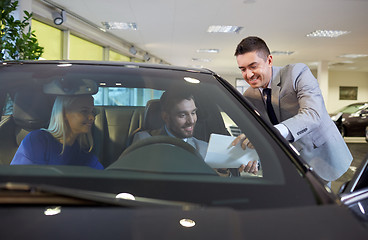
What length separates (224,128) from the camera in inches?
48.1

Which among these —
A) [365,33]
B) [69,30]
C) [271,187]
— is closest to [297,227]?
Result: [271,187]

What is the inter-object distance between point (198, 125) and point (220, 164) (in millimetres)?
183

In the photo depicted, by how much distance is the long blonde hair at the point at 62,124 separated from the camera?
1026mm

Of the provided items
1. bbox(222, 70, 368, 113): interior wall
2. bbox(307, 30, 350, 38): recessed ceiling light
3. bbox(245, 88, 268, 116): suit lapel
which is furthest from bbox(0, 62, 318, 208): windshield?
bbox(222, 70, 368, 113): interior wall

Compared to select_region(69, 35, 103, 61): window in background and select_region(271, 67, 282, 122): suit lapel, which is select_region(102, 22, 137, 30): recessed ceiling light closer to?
select_region(69, 35, 103, 61): window in background

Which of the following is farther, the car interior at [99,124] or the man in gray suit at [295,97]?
the man in gray suit at [295,97]

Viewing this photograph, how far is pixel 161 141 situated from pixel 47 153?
0.35m

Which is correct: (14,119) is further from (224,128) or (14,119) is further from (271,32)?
(271,32)

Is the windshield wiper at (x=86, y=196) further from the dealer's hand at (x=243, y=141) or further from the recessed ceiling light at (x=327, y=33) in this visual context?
the recessed ceiling light at (x=327, y=33)

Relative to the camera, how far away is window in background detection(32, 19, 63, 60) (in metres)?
7.15

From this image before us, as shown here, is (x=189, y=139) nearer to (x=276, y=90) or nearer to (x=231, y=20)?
(x=276, y=90)

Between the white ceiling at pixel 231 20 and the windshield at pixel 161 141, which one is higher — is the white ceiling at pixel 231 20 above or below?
above

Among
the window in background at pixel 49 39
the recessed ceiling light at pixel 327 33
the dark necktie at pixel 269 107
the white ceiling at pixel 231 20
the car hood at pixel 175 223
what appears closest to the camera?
the car hood at pixel 175 223

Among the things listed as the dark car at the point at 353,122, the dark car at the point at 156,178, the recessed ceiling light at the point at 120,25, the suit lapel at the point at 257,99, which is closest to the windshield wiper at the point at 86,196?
the dark car at the point at 156,178
